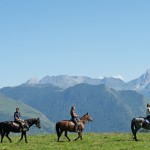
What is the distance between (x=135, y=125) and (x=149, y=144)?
201 inches

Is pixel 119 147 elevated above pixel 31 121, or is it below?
below

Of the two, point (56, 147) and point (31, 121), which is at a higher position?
point (31, 121)

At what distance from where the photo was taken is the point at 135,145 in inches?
1486

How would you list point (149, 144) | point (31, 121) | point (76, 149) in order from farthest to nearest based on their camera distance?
1. point (31, 121)
2. point (149, 144)
3. point (76, 149)

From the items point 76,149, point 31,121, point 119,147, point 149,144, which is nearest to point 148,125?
point 149,144

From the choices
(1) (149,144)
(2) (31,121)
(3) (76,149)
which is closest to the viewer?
(3) (76,149)

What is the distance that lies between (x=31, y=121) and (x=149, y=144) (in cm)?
1508

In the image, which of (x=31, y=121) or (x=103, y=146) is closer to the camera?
(x=103, y=146)

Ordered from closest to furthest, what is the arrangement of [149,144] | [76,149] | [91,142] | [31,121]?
[76,149]
[149,144]
[91,142]
[31,121]

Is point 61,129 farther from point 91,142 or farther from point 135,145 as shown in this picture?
point 135,145

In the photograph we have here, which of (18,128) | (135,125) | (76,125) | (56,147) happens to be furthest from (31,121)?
(135,125)

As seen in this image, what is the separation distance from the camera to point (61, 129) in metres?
43.6

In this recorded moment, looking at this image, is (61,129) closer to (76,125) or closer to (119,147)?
(76,125)

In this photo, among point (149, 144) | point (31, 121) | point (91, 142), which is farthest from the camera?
point (31, 121)
